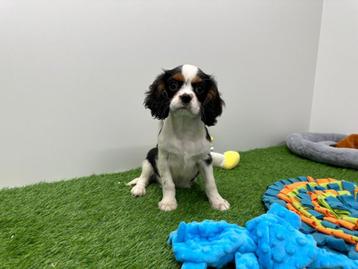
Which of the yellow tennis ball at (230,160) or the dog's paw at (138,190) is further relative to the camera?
the yellow tennis ball at (230,160)

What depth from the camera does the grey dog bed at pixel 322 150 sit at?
240 centimetres

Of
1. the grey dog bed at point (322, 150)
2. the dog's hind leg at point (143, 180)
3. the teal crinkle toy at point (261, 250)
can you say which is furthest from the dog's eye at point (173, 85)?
the grey dog bed at point (322, 150)

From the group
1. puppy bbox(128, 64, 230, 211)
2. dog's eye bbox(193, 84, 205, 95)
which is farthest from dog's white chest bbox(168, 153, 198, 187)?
dog's eye bbox(193, 84, 205, 95)

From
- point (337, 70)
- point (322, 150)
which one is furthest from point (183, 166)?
point (337, 70)

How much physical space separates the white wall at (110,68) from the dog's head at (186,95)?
564mm

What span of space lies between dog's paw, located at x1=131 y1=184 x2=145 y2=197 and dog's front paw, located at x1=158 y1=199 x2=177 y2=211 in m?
0.20

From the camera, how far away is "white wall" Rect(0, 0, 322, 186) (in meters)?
1.89

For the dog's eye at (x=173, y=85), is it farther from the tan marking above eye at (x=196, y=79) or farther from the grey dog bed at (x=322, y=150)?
the grey dog bed at (x=322, y=150)

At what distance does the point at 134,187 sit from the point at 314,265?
42.8 inches

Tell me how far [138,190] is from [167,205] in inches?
10.4

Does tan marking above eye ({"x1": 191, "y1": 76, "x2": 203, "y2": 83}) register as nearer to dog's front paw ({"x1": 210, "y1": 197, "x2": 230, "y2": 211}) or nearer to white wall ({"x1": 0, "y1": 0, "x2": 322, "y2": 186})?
dog's front paw ({"x1": 210, "y1": 197, "x2": 230, "y2": 211})

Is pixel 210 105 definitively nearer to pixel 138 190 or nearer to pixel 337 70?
pixel 138 190

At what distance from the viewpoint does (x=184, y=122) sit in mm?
1718

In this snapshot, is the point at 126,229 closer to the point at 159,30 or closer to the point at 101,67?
the point at 101,67
